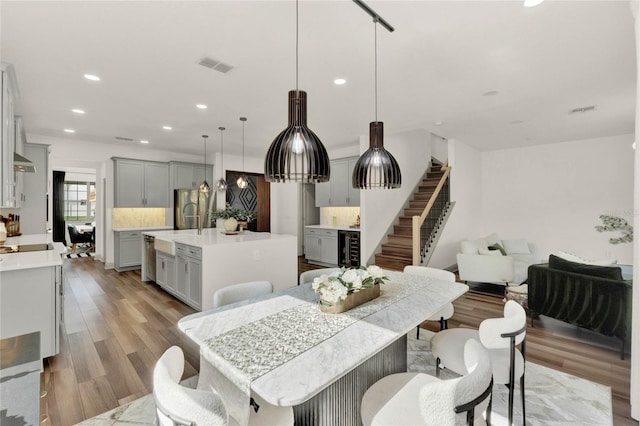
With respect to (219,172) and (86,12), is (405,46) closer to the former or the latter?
(86,12)

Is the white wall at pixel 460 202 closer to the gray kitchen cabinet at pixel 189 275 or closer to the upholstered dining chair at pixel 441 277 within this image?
the upholstered dining chair at pixel 441 277

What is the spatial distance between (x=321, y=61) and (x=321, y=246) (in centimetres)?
487

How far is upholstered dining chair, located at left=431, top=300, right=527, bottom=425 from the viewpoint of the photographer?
1612 mm

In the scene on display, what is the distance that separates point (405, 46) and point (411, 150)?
4.58 m

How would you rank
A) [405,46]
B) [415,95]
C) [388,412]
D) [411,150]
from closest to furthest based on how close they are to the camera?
[388,412], [405,46], [415,95], [411,150]

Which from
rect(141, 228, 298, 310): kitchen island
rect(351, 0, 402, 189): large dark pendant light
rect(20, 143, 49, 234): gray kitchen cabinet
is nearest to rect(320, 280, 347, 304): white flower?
rect(351, 0, 402, 189): large dark pendant light

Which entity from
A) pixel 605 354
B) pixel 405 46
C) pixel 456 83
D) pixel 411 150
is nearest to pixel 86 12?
pixel 405 46

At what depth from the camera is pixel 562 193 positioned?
6.93 meters

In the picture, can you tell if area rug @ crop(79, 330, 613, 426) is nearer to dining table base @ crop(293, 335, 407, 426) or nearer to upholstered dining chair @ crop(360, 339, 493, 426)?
dining table base @ crop(293, 335, 407, 426)

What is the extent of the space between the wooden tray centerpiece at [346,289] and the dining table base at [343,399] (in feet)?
1.14

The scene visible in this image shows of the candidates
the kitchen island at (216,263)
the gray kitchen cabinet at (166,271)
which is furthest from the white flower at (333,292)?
the gray kitchen cabinet at (166,271)

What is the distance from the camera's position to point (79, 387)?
2.41 metres

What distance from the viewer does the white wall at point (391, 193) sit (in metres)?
5.93

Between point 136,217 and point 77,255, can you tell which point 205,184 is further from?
point 77,255
